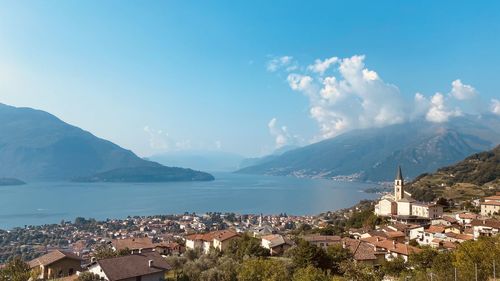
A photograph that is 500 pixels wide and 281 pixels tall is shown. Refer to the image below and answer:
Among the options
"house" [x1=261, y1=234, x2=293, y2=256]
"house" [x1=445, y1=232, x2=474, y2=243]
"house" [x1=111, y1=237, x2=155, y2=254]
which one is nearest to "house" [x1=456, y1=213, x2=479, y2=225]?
"house" [x1=445, y1=232, x2=474, y2=243]

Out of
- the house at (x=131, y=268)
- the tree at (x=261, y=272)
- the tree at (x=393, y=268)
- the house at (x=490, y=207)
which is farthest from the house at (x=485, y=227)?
the house at (x=131, y=268)

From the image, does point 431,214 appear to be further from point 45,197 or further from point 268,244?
point 45,197

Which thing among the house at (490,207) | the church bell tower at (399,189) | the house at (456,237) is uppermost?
the church bell tower at (399,189)

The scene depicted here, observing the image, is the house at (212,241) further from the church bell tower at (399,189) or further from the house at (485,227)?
the church bell tower at (399,189)

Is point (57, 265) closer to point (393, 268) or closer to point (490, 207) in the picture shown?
point (393, 268)

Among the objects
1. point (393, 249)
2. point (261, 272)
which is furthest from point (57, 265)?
point (393, 249)

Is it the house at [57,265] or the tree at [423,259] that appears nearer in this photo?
the tree at [423,259]
